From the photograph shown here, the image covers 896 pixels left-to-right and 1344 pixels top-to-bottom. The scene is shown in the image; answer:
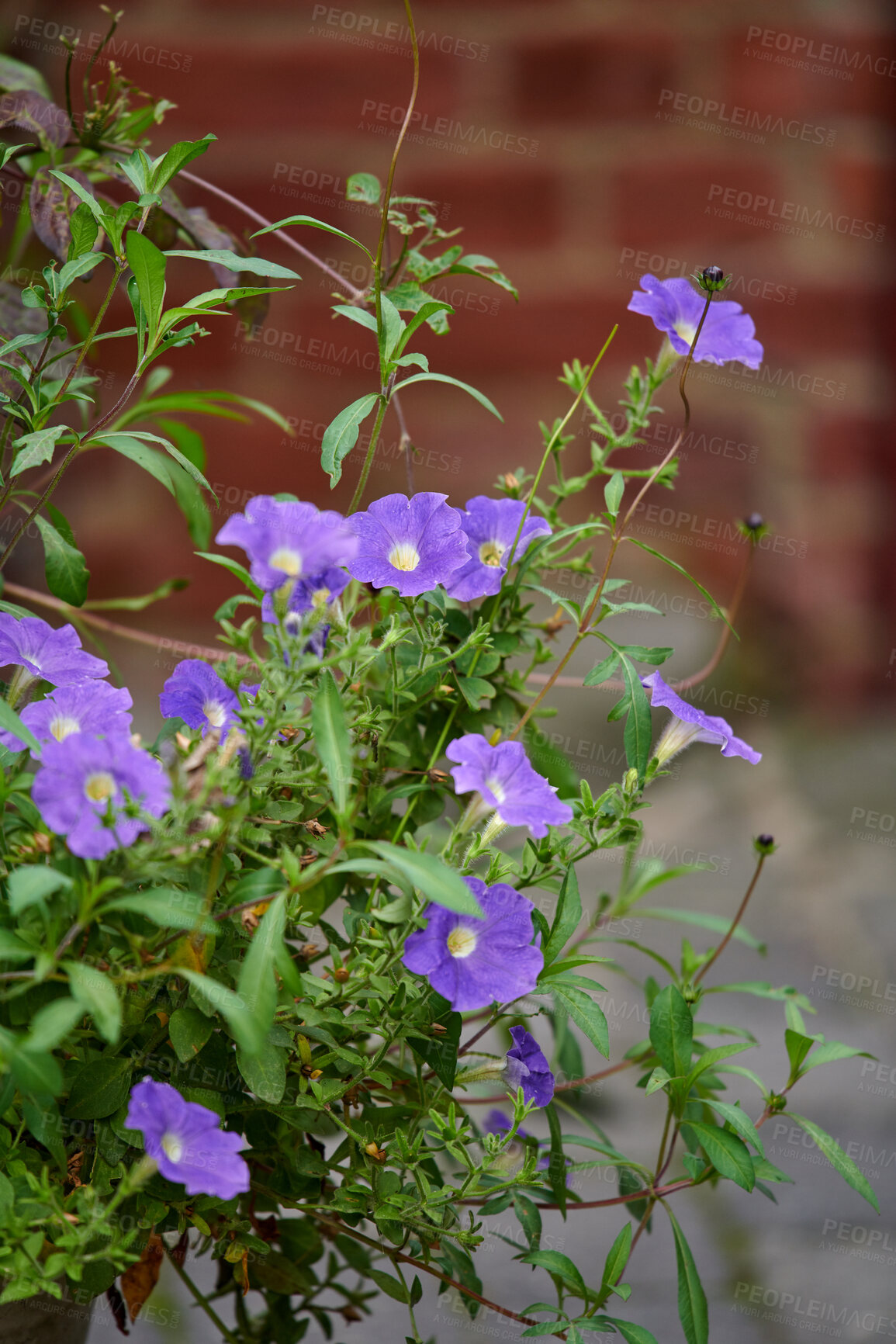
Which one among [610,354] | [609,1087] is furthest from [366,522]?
[610,354]

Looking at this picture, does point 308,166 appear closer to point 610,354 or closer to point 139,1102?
point 610,354

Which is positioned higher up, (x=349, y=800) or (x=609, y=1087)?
(x=349, y=800)

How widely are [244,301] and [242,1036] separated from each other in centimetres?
49

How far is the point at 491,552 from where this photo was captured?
591 millimetres

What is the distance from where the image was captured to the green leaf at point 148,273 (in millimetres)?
473

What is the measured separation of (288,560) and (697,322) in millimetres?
328

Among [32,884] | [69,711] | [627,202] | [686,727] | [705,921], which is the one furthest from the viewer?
A: [627,202]

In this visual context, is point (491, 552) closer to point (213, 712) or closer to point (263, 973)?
point (213, 712)

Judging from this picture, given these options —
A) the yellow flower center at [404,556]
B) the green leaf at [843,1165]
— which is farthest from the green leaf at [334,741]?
the green leaf at [843,1165]

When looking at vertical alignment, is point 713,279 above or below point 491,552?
above

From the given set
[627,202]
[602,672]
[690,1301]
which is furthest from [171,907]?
[627,202]

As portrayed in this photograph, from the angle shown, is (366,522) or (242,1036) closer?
(242,1036)

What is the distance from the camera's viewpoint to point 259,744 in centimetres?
42

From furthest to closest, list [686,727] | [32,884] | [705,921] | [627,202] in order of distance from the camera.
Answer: [627,202]
[705,921]
[686,727]
[32,884]
